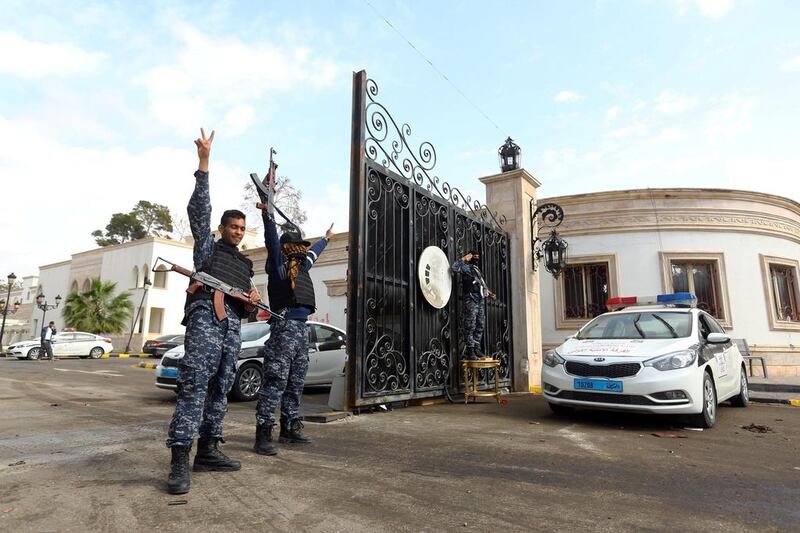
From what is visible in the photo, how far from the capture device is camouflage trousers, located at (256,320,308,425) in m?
3.85

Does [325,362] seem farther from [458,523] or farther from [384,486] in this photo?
[458,523]

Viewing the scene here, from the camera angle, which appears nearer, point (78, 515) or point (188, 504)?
point (78, 515)

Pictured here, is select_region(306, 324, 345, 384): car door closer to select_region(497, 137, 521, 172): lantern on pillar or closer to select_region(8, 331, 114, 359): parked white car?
select_region(497, 137, 521, 172): lantern on pillar

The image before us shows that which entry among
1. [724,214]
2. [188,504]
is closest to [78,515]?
[188,504]

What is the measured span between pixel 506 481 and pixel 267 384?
200cm

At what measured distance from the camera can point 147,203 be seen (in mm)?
52125

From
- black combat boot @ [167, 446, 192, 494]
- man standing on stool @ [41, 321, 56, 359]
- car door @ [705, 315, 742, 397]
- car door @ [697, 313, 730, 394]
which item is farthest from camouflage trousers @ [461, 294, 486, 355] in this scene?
man standing on stool @ [41, 321, 56, 359]

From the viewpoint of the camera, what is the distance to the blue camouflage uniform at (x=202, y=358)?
2.96 meters

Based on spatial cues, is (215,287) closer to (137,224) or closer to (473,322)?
(473,322)

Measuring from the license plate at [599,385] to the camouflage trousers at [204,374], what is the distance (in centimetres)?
406

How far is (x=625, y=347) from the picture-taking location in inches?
227

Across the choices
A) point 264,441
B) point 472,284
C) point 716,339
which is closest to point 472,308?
point 472,284

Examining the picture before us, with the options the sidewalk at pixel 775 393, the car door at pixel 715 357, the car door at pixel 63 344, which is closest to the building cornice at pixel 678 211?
the sidewalk at pixel 775 393

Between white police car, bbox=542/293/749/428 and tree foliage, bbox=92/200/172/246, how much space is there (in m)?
52.1
